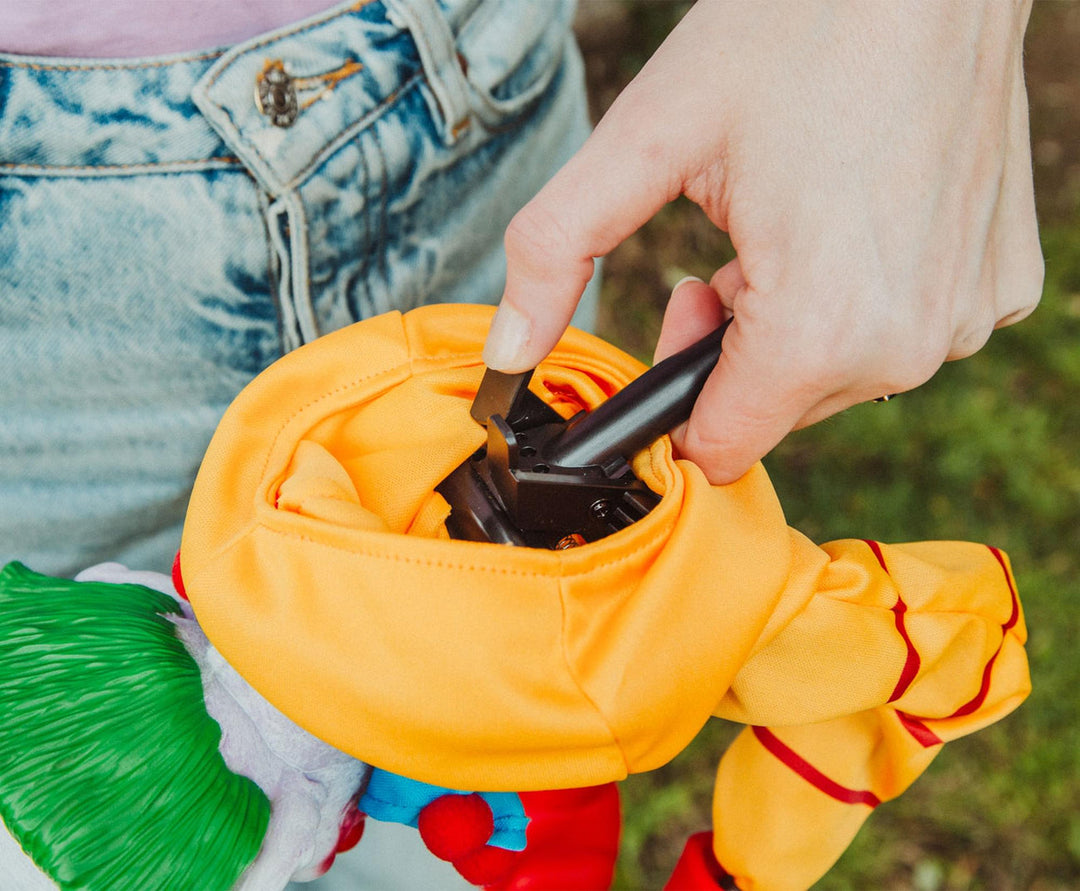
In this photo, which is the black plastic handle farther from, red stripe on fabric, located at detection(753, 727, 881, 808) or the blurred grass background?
the blurred grass background

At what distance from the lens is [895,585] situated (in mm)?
707

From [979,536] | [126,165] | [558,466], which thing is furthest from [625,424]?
[979,536]

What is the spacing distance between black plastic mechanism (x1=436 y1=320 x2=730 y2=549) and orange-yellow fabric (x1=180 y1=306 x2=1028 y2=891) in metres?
0.03

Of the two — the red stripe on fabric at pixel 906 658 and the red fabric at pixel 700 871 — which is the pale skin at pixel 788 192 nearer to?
the red stripe on fabric at pixel 906 658

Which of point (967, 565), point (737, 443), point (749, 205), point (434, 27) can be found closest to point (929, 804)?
point (967, 565)

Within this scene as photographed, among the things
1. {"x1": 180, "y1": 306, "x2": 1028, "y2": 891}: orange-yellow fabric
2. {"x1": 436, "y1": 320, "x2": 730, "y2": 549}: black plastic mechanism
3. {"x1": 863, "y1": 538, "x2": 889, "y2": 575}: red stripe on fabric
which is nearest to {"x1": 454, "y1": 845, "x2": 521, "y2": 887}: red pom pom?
{"x1": 180, "y1": 306, "x2": 1028, "y2": 891}: orange-yellow fabric

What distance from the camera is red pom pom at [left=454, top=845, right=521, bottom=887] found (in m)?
0.68

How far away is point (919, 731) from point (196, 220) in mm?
716

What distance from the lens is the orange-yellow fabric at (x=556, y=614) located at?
1.88 feet

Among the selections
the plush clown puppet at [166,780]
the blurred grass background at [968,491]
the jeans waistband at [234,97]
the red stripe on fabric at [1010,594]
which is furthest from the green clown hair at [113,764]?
the blurred grass background at [968,491]

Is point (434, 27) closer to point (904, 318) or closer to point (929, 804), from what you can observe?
point (904, 318)

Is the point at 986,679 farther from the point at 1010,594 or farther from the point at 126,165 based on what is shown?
the point at 126,165

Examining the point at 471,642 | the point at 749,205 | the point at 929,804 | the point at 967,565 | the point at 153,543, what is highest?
the point at 749,205

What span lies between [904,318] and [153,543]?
75 centimetres
